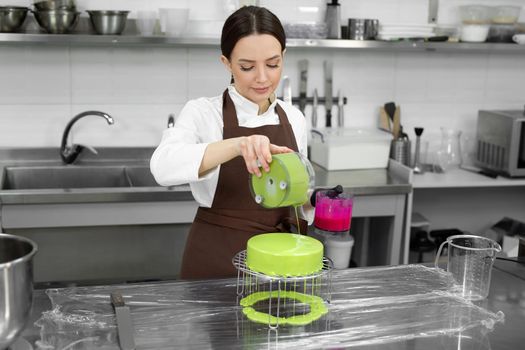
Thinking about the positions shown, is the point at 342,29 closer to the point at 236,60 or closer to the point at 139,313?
the point at 236,60

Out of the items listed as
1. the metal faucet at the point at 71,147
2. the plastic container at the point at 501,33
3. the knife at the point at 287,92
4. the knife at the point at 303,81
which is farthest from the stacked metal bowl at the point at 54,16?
the plastic container at the point at 501,33

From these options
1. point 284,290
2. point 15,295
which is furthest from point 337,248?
point 15,295

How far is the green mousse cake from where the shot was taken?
5.05ft

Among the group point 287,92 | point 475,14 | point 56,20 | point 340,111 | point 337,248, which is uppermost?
point 475,14

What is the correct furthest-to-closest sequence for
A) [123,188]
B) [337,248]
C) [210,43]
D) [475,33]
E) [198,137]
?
1. [475,33]
2. [210,43]
3. [123,188]
4. [337,248]
5. [198,137]

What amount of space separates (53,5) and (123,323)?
2115 millimetres

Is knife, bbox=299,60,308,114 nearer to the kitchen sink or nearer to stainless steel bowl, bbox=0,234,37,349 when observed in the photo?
the kitchen sink

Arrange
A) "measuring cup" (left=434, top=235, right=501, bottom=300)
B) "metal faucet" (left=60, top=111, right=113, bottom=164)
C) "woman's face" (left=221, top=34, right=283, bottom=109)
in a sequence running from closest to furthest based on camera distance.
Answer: "measuring cup" (left=434, top=235, right=501, bottom=300), "woman's face" (left=221, top=34, right=283, bottom=109), "metal faucet" (left=60, top=111, right=113, bottom=164)

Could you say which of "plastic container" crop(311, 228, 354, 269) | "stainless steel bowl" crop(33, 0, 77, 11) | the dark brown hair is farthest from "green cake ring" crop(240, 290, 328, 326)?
"stainless steel bowl" crop(33, 0, 77, 11)

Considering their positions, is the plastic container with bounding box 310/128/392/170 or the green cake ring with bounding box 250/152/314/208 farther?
the plastic container with bounding box 310/128/392/170

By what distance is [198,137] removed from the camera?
6.63ft

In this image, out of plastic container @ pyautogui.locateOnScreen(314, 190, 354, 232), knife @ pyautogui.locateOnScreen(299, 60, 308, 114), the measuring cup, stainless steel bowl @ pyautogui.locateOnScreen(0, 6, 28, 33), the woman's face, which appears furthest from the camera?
knife @ pyautogui.locateOnScreen(299, 60, 308, 114)

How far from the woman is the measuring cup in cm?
54

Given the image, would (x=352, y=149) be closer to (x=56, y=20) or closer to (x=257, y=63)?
(x=56, y=20)
